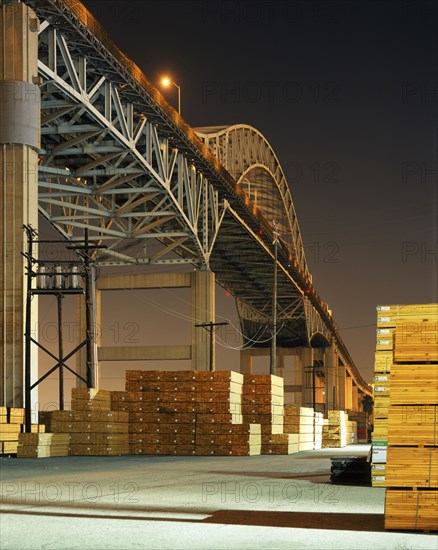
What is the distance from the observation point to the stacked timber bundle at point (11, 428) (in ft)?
87.4

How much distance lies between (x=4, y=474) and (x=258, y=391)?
19278 mm

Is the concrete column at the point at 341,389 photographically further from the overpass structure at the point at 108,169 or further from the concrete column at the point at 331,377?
the overpass structure at the point at 108,169

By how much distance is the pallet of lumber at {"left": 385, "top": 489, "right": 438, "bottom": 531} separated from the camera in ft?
32.7

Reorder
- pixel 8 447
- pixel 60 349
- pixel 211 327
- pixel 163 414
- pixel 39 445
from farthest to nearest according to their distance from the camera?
pixel 211 327 → pixel 163 414 → pixel 60 349 → pixel 39 445 → pixel 8 447

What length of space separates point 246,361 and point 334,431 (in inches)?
2919

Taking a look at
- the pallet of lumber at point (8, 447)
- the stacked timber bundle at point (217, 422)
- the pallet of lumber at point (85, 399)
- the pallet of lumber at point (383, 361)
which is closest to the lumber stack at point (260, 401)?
the stacked timber bundle at point (217, 422)

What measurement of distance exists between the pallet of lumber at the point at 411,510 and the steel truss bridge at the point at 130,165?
24.1 m

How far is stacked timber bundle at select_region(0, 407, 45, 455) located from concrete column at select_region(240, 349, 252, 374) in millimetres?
101793

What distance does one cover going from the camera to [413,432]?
10.4 m

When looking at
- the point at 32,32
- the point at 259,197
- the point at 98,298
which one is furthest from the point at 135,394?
the point at 259,197

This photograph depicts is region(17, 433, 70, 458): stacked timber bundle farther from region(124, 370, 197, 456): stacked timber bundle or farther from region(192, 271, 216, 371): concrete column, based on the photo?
region(192, 271, 216, 371): concrete column

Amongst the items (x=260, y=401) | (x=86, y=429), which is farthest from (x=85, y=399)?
(x=260, y=401)

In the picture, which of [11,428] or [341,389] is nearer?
[11,428]

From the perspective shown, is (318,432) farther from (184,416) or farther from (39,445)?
(39,445)
